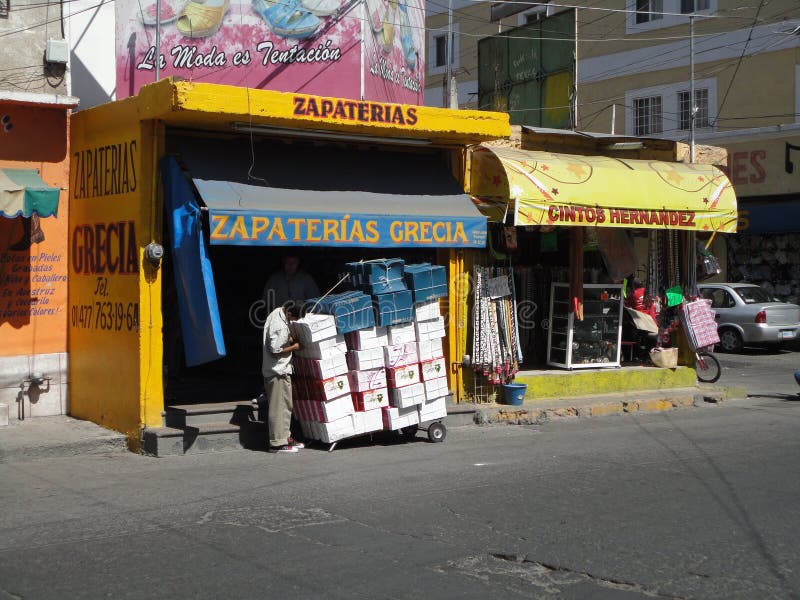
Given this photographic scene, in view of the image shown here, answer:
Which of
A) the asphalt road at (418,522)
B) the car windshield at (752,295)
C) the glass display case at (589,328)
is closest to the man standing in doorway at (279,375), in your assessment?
the asphalt road at (418,522)

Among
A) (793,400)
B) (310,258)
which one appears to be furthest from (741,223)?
(310,258)

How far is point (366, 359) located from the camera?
1027cm

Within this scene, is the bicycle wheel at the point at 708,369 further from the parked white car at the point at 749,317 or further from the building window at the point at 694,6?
the building window at the point at 694,6

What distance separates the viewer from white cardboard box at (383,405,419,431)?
10.5 m

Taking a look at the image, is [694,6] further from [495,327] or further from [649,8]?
[495,327]

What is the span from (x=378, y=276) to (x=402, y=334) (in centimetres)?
74

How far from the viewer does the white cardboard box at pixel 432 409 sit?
1075 cm

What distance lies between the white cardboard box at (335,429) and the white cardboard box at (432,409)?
0.90m

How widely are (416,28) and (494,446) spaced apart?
8980mm

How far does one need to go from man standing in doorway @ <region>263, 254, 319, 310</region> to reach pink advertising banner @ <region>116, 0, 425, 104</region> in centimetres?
376

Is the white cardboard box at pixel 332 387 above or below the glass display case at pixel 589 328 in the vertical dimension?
below

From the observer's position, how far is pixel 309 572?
5.81 m

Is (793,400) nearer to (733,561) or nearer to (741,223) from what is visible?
(733,561)

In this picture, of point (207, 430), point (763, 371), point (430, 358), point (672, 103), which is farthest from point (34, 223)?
point (672, 103)
